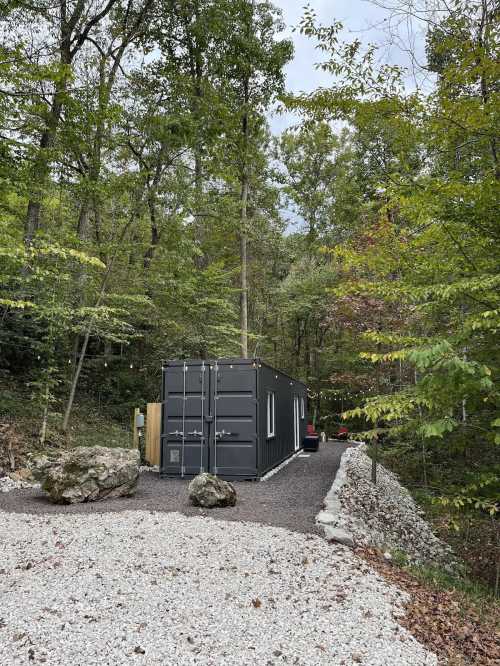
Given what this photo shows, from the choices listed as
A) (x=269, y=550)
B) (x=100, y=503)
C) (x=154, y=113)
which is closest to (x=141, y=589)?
(x=269, y=550)

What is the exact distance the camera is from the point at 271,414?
31.3 feet

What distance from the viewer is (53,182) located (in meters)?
9.75

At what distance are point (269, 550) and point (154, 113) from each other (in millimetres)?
11408

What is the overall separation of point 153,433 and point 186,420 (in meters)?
1.52

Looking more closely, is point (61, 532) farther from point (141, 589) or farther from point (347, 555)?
point (347, 555)

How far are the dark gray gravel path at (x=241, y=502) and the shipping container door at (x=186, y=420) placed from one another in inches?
15.4

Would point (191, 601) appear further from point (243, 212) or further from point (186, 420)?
point (243, 212)

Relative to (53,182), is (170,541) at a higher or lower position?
lower

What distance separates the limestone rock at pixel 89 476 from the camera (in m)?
6.12

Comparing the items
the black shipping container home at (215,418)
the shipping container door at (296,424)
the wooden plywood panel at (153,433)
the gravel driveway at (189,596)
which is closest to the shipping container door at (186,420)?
the black shipping container home at (215,418)

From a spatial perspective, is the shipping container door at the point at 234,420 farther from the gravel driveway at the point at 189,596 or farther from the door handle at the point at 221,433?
the gravel driveway at the point at 189,596

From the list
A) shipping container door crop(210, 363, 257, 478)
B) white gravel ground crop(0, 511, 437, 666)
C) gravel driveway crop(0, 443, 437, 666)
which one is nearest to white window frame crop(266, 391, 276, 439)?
shipping container door crop(210, 363, 257, 478)

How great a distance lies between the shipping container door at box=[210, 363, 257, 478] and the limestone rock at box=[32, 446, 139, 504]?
198cm

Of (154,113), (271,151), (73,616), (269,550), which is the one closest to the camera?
(73,616)
